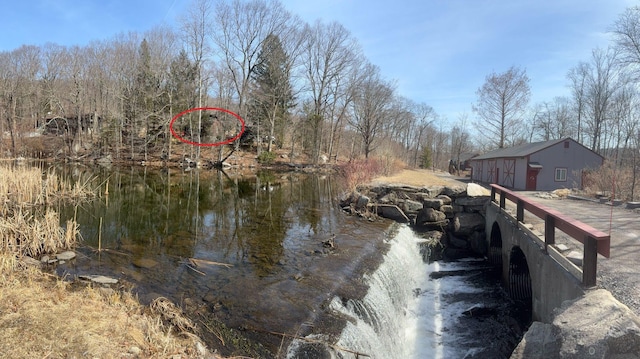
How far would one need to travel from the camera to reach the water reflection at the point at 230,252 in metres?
5.76

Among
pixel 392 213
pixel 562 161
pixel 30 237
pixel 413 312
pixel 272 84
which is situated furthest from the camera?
pixel 272 84

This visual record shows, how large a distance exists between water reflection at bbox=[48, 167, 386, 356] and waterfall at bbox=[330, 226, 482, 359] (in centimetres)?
61

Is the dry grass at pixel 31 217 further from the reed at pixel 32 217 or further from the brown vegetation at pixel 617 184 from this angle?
the brown vegetation at pixel 617 184

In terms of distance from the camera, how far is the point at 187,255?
8070 mm

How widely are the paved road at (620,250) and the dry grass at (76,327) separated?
5.39 metres

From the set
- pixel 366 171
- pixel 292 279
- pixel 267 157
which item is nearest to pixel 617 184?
pixel 366 171

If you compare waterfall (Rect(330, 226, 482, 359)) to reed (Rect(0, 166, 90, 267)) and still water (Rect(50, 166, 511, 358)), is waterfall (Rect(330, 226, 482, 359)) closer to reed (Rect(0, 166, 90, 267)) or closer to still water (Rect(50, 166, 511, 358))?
still water (Rect(50, 166, 511, 358))

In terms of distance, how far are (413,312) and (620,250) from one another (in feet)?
13.0

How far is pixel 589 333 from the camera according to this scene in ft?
11.2

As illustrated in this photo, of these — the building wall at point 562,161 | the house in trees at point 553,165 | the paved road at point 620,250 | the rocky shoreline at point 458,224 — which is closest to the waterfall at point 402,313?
the rocky shoreline at point 458,224

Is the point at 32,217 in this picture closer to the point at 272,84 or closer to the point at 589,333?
the point at 589,333

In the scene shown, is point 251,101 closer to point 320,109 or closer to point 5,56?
point 320,109

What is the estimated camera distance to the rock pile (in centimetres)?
1241

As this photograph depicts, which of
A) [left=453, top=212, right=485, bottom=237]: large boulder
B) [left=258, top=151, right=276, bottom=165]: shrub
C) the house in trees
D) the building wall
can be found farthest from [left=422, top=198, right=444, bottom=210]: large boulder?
[left=258, top=151, right=276, bottom=165]: shrub
